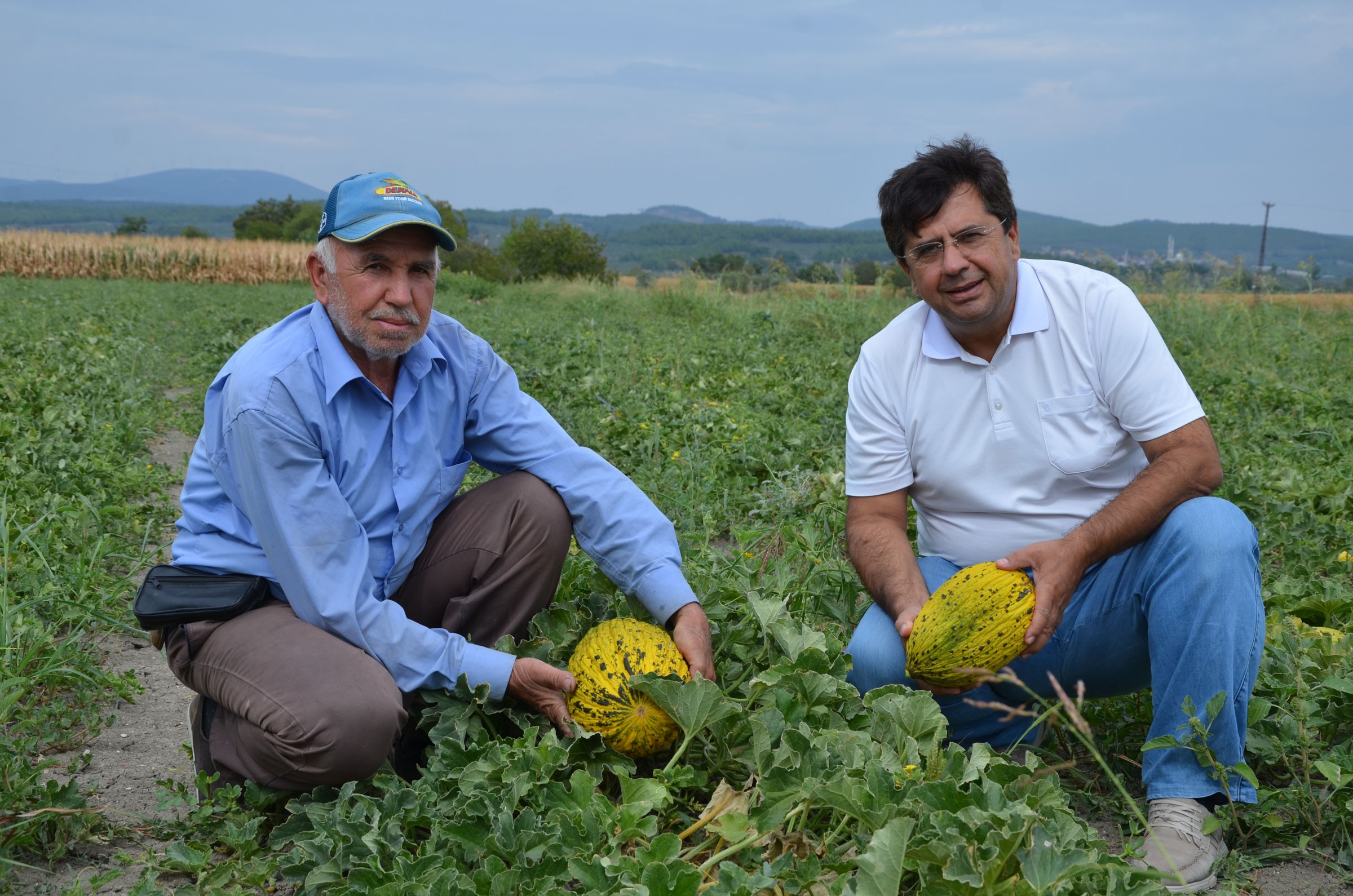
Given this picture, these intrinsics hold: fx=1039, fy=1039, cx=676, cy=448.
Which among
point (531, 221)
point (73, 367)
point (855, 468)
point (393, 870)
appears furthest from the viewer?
point (531, 221)

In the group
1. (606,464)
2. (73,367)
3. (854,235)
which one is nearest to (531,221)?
(73,367)

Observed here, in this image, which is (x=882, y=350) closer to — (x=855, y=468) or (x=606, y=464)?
(x=855, y=468)

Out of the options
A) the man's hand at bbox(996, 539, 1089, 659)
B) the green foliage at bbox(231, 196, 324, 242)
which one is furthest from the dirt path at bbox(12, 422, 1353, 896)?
the green foliage at bbox(231, 196, 324, 242)

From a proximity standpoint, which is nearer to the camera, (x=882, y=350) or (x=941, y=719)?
(x=941, y=719)

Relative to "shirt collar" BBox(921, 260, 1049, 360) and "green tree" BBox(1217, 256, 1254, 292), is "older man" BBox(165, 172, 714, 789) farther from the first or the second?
"green tree" BBox(1217, 256, 1254, 292)

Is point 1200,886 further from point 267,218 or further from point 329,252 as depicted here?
point 267,218

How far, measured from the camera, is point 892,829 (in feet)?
6.25

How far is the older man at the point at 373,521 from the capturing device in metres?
2.66

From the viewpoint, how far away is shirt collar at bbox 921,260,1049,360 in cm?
310

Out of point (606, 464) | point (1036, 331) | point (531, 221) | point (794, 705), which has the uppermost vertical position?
point (531, 221)

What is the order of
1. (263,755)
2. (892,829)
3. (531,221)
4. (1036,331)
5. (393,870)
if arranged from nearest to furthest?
(892,829), (393,870), (263,755), (1036,331), (531,221)

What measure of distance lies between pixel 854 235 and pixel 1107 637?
4987 inches

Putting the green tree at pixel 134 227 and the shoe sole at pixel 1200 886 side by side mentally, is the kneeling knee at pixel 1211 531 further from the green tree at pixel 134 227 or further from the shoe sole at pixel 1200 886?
the green tree at pixel 134 227

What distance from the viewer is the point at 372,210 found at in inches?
111
